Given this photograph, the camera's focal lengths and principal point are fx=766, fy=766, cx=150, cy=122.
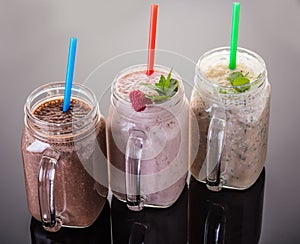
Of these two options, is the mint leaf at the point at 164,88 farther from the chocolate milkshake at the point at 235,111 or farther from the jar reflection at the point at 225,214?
the jar reflection at the point at 225,214

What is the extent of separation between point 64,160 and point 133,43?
53 centimetres

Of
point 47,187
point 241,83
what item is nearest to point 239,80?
point 241,83

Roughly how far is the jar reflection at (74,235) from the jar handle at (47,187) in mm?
29

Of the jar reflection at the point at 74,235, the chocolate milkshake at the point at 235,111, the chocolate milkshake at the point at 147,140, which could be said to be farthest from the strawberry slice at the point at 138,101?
the jar reflection at the point at 74,235

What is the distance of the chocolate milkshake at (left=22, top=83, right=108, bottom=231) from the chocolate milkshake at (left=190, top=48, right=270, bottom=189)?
0.18 metres

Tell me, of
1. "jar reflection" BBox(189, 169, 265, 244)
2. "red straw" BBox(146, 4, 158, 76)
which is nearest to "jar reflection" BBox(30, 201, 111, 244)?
"jar reflection" BBox(189, 169, 265, 244)

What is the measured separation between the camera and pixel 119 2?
1783 millimetres

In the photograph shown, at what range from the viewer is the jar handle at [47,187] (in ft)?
3.93

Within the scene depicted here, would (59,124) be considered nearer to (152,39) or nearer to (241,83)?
(152,39)

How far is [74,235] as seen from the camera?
4.21ft

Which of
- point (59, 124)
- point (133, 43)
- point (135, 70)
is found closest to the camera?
point (59, 124)
